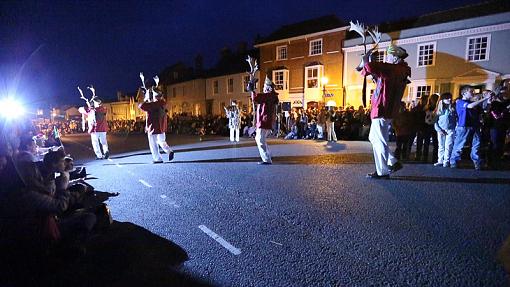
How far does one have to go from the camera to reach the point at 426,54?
2164cm

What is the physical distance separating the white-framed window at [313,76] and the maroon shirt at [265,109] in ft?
65.6

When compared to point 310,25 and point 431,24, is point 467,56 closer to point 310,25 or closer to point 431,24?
point 431,24

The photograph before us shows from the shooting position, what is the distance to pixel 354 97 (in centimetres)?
2492

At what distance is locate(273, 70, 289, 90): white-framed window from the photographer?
1188 inches

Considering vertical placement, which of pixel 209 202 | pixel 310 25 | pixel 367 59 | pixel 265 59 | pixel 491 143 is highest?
pixel 310 25

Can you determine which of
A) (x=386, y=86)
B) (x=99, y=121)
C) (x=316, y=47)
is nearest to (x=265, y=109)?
(x=386, y=86)

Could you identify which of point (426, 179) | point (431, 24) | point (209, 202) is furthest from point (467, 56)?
point (209, 202)

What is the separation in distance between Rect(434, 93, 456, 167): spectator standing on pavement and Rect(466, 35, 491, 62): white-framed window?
16.2 meters

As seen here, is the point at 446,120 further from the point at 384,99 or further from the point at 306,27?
the point at 306,27

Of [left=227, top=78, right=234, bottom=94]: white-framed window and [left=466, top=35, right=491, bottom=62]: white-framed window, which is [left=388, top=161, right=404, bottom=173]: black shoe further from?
[left=227, top=78, right=234, bottom=94]: white-framed window

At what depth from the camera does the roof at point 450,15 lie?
762 inches

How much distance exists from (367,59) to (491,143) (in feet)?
14.8

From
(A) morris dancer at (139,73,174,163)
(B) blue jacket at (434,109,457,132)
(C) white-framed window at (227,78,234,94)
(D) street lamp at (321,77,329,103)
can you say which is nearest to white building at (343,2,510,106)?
(D) street lamp at (321,77,329,103)

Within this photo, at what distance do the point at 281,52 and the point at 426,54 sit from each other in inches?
527
